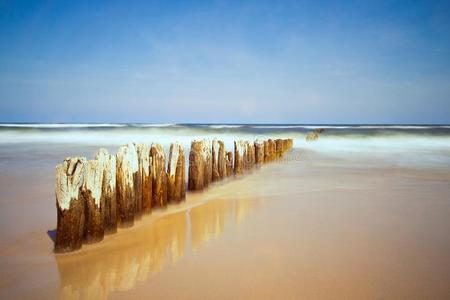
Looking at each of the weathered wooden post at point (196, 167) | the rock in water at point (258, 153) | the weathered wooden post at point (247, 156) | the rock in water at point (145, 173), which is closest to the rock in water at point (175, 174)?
the rock in water at point (145, 173)

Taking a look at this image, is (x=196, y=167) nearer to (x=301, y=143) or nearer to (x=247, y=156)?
(x=247, y=156)

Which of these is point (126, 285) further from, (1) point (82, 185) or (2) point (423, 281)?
(2) point (423, 281)

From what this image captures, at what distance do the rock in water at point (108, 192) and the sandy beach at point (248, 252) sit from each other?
0.18m

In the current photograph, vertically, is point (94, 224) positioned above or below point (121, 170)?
below

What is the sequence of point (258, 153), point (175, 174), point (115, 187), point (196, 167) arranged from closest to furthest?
1. point (115, 187)
2. point (175, 174)
3. point (196, 167)
4. point (258, 153)

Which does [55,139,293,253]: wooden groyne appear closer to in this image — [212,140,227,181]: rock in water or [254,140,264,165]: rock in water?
[212,140,227,181]: rock in water

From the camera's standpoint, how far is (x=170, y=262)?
2.87m

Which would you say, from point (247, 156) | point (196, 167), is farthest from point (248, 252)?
point (247, 156)

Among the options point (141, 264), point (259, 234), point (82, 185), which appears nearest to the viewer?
point (141, 264)

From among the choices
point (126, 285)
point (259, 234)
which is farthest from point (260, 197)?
point (126, 285)

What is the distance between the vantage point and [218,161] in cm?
715

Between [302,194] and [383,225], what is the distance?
199cm

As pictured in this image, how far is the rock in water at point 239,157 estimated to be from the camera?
8484 mm

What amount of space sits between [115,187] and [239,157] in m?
5.28
